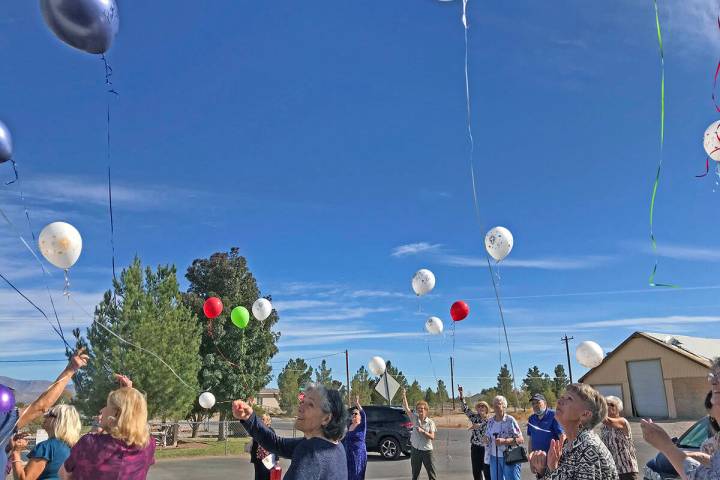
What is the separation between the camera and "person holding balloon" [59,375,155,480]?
9.83 ft

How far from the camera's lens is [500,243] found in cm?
1063

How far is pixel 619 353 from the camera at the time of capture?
122 ft

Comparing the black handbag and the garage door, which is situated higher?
the black handbag

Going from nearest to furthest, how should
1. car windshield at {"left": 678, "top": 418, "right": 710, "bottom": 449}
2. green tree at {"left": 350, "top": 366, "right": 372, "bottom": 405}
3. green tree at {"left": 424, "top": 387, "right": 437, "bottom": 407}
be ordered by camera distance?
car windshield at {"left": 678, "top": 418, "right": 710, "bottom": 449}, green tree at {"left": 350, "top": 366, "right": 372, "bottom": 405}, green tree at {"left": 424, "top": 387, "right": 437, "bottom": 407}

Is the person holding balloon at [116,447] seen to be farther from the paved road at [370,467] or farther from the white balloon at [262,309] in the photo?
the white balloon at [262,309]

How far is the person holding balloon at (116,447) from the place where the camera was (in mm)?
2996

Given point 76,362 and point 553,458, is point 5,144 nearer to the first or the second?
point 76,362

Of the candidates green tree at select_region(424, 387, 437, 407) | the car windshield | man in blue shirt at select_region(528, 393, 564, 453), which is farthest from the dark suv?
green tree at select_region(424, 387, 437, 407)

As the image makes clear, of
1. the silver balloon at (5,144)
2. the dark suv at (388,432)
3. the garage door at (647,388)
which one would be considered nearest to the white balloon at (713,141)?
the silver balloon at (5,144)

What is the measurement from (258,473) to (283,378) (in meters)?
45.9

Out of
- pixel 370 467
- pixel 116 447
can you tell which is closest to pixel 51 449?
pixel 116 447

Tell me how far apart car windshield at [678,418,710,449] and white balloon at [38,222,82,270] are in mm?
8206

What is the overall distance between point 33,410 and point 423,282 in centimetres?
1011

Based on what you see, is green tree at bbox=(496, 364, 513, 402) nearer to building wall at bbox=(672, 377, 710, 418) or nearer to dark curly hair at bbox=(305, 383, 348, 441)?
building wall at bbox=(672, 377, 710, 418)
